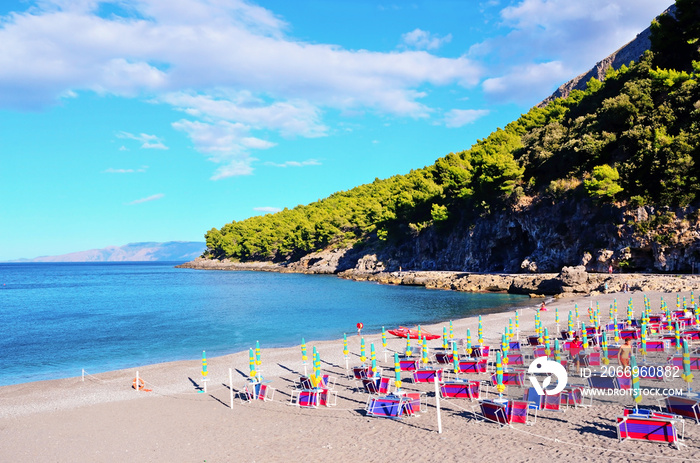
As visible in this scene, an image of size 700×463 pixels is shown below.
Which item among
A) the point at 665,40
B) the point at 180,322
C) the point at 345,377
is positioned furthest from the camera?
the point at 665,40

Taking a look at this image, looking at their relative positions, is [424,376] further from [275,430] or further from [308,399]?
[275,430]

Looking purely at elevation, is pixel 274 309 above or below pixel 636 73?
below

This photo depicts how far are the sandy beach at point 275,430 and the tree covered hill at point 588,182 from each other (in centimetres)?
3281

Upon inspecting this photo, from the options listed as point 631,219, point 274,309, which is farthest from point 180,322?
point 631,219

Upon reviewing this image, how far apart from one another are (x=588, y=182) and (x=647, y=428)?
4361cm

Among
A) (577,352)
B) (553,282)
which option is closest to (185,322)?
(577,352)

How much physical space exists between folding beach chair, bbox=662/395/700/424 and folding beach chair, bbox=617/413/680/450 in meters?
1.41

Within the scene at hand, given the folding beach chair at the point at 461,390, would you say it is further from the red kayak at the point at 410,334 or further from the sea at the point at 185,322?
the sea at the point at 185,322

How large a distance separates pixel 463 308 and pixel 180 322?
77.4 ft

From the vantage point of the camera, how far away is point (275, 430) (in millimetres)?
11734

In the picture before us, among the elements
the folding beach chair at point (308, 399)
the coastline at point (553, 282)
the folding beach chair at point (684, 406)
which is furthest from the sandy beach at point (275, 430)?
the coastline at point (553, 282)

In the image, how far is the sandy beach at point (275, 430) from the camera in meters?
9.55

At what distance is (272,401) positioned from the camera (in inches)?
567

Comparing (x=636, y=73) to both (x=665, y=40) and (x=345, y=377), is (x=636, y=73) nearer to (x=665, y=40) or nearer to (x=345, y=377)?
(x=665, y=40)
